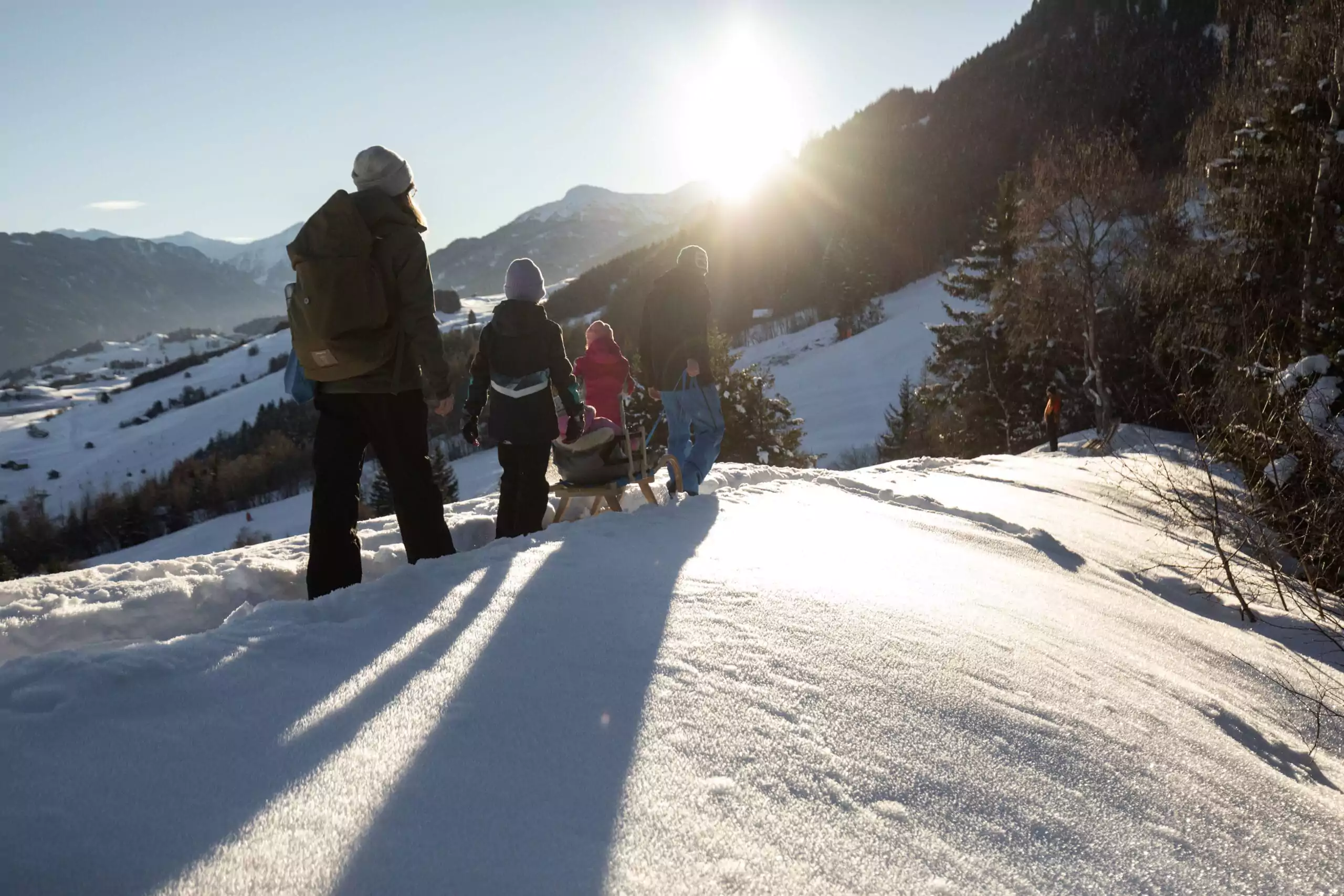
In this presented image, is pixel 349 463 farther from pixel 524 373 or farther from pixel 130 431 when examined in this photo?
pixel 130 431

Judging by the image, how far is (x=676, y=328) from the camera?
206 inches

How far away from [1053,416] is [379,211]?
55.0 feet

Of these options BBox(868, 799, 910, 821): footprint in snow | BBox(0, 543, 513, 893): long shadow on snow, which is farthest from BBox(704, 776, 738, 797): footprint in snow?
BBox(0, 543, 513, 893): long shadow on snow

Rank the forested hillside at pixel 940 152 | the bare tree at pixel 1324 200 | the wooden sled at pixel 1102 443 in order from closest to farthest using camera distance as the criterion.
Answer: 1. the bare tree at pixel 1324 200
2. the wooden sled at pixel 1102 443
3. the forested hillside at pixel 940 152

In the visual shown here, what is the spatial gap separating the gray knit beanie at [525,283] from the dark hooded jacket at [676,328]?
113 cm

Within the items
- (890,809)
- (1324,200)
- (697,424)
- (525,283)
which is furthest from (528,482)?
(1324,200)

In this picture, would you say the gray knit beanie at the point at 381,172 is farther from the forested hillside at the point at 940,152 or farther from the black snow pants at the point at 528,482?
the forested hillside at the point at 940,152

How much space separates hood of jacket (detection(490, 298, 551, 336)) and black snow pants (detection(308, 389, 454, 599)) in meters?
0.99

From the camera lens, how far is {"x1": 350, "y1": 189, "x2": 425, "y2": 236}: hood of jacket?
10.2 feet

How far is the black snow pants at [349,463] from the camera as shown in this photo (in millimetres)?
3137

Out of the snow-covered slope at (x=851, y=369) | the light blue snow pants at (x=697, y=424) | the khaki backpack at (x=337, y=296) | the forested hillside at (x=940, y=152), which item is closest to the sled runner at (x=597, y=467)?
the light blue snow pants at (x=697, y=424)

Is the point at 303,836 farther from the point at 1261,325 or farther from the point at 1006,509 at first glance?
the point at 1261,325

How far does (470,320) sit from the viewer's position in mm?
131250

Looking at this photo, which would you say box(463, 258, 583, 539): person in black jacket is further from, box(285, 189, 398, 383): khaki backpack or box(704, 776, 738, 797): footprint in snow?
box(704, 776, 738, 797): footprint in snow
